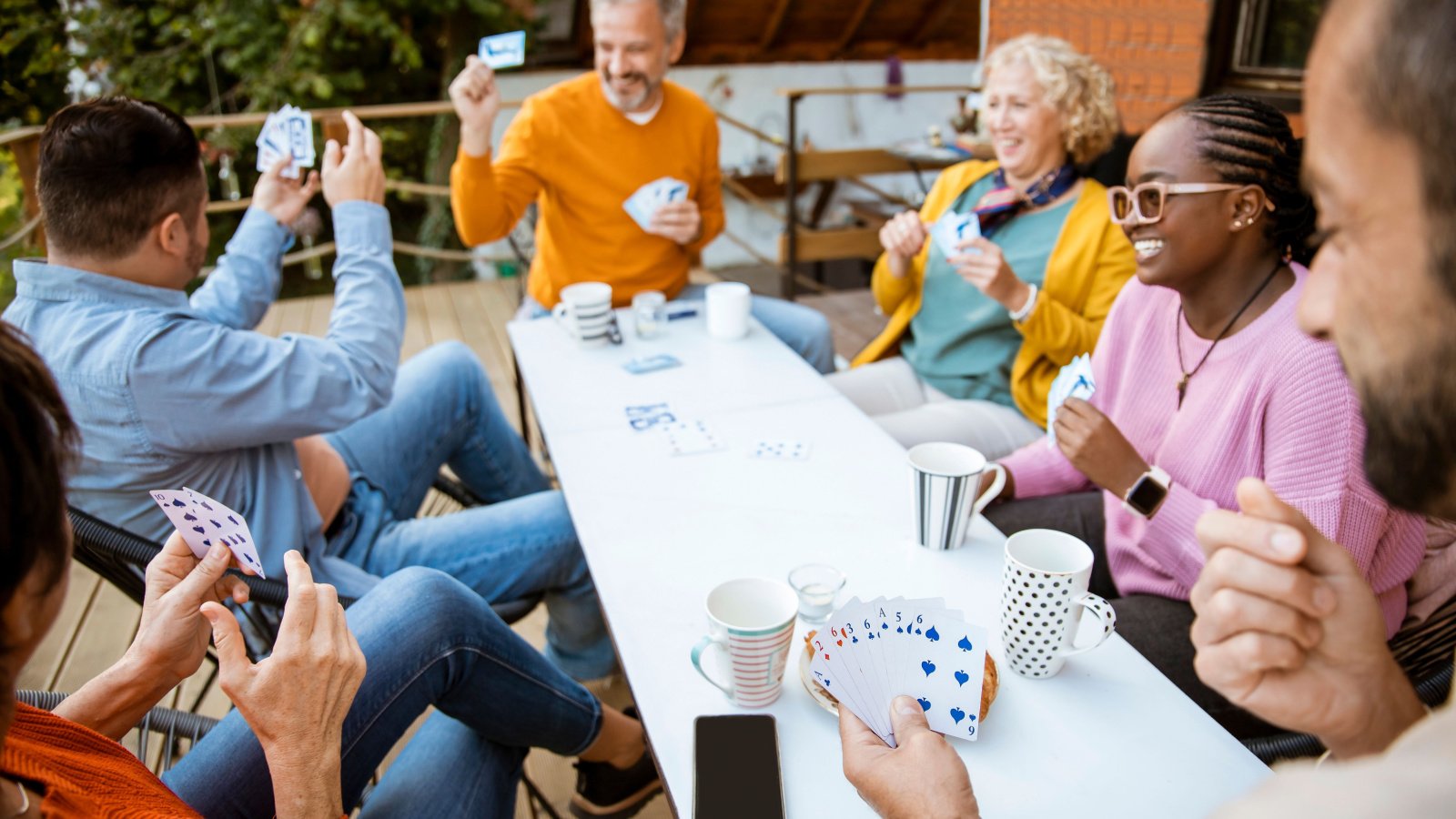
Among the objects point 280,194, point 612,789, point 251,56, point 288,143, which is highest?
point 251,56

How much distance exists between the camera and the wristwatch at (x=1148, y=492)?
1.39m

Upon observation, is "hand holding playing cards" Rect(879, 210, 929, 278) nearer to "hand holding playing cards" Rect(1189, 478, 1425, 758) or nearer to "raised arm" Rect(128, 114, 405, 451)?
"raised arm" Rect(128, 114, 405, 451)

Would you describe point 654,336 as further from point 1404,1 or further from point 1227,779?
point 1404,1

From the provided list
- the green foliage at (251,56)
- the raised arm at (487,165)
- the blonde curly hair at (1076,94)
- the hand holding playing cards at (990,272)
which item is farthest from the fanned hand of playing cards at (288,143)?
the green foliage at (251,56)

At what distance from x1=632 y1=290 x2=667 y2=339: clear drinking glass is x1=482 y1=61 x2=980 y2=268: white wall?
6.74 m

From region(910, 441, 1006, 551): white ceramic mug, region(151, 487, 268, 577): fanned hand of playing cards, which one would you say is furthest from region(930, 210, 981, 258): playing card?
region(151, 487, 268, 577): fanned hand of playing cards

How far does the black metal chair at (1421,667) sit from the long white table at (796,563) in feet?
0.90

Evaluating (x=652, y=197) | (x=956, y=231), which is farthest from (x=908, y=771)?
(x=652, y=197)

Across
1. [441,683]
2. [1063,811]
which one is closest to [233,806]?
[441,683]

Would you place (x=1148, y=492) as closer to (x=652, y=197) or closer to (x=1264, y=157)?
(x=1264, y=157)

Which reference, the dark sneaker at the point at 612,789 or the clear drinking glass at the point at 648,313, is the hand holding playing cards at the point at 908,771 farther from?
the clear drinking glass at the point at 648,313

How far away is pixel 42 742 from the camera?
87 cm

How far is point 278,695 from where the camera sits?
95cm

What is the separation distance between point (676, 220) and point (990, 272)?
0.98 m
